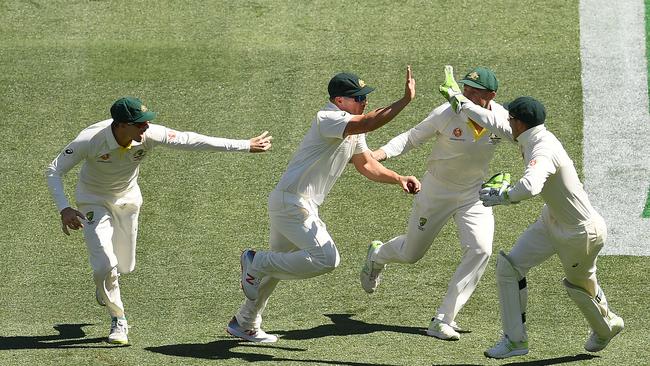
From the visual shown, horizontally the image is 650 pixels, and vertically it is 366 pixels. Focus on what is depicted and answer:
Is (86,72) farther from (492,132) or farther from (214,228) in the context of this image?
(492,132)

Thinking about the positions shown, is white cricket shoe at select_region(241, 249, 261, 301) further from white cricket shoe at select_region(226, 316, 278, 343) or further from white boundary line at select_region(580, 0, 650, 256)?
white boundary line at select_region(580, 0, 650, 256)

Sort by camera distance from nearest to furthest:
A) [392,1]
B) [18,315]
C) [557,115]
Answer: [18,315] → [557,115] → [392,1]

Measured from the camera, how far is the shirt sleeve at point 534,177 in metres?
8.57

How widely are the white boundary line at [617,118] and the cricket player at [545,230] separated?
10.00ft

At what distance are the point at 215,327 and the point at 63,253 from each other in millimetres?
2615

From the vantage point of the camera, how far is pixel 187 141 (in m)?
10.3

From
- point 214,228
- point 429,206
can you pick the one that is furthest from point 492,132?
point 214,228

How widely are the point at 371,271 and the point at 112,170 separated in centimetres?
272

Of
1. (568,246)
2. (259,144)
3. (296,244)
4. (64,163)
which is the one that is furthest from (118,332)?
(568,246)

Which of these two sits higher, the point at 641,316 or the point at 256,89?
the point at 256,89

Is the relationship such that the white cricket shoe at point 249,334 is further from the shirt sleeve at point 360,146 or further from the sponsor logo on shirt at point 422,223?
the shirt sleeve at point 360,146

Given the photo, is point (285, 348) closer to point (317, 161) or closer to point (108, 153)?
point (317, 161)

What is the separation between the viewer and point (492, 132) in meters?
9.95

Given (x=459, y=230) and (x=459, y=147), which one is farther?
(x=459, y=230)
